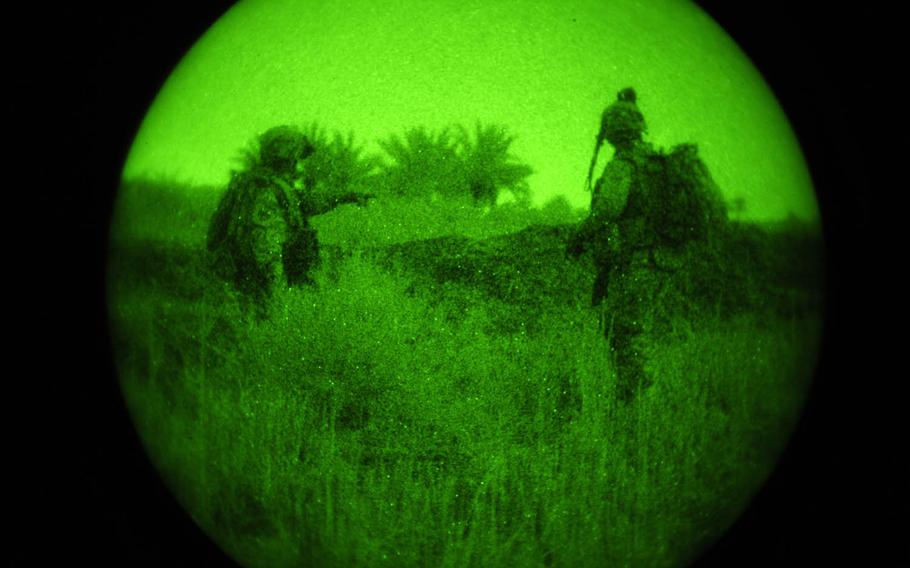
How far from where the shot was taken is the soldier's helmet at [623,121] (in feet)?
11.1

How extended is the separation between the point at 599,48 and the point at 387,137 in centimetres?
85

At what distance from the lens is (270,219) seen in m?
3.46

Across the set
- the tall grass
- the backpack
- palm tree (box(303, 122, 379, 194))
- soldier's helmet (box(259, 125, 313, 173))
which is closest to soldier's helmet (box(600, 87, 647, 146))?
the backpack

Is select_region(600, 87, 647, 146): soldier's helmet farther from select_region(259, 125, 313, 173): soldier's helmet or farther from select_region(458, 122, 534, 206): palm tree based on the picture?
select_region(259, 125, 313, 173): soldier's helmet

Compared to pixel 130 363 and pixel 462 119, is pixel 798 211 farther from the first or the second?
pixel 130 363

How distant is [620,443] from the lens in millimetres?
3441

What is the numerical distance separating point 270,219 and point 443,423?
96 centimetres

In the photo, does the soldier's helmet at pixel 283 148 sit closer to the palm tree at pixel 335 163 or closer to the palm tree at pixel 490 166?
the palm tree at pixel 335 163

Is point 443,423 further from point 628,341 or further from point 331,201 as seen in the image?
point 331,201

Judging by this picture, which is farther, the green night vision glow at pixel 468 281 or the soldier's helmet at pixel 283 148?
the soldier's helmet at pixel 283 148

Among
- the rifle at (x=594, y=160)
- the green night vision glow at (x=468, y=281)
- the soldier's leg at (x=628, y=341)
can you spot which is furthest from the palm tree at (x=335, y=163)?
the soldier's leg at (x=628, y=341)

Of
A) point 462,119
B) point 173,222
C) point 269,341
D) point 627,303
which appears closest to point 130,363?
point 173,222

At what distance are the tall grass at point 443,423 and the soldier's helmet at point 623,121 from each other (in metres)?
0.63

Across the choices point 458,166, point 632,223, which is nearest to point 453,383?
point 458,166
